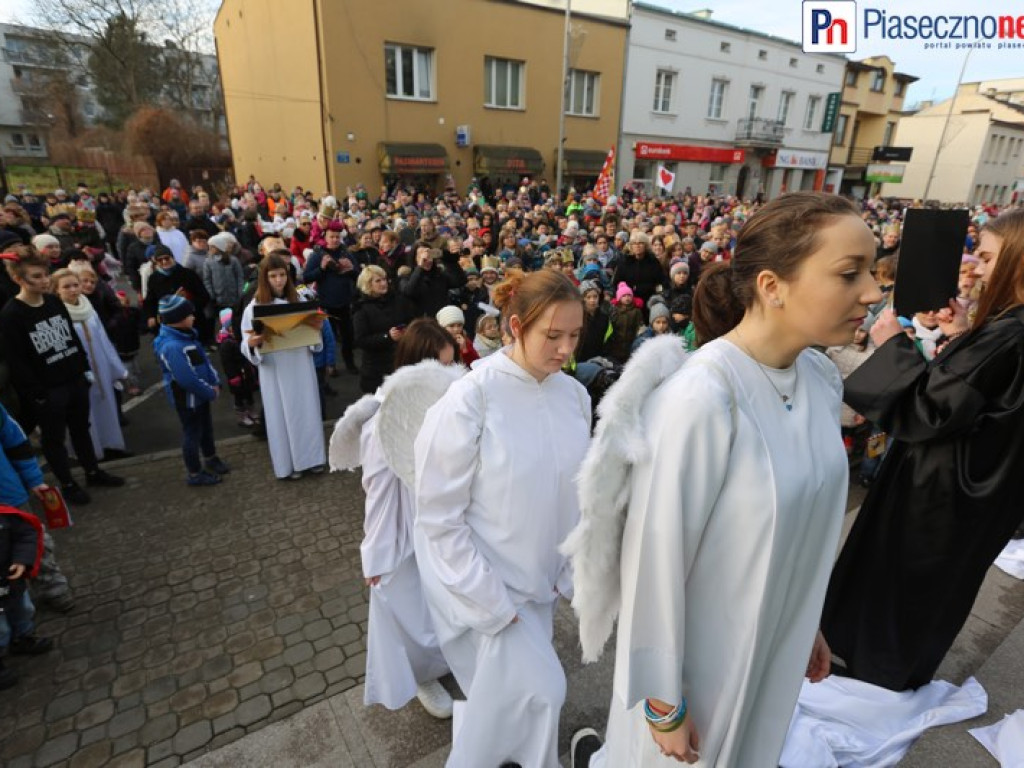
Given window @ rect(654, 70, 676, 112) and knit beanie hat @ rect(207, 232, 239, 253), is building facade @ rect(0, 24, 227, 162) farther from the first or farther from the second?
knit beanie hat @ rect(207, 232, 239, 253)

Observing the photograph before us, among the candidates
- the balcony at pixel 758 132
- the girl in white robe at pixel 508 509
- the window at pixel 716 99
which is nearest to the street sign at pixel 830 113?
the balcony at pixel 758 132

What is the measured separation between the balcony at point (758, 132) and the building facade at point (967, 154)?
19.2 m

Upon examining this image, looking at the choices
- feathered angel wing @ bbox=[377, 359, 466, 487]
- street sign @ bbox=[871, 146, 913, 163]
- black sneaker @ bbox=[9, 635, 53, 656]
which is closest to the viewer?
feathered angel wing @ bbox=[377, 359, 466, 487]

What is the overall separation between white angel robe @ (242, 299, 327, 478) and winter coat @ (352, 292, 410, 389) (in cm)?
52

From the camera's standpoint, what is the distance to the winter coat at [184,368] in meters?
4.48

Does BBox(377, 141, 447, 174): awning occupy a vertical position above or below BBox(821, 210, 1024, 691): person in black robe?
above

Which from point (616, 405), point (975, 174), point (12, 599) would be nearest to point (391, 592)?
point (616, 405)

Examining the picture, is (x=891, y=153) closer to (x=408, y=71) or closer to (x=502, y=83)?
(x=502, y=83)

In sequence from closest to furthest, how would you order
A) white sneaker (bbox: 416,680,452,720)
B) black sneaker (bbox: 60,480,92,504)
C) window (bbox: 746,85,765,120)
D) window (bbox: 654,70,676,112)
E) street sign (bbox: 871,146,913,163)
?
white sneaker (bbox: 416,680,452,720) < black sneaker (bbox: 60,480,92,504) < window (bbox: 654,70,676,112) < window (bbox: 746,85,765,120) < street sign (bbox: 871,146,913,163)

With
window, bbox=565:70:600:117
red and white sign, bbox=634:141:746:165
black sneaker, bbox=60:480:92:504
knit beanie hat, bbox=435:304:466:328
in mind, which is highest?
window, bbox=565:70:600:117

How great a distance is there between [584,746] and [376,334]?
4075 millimetres

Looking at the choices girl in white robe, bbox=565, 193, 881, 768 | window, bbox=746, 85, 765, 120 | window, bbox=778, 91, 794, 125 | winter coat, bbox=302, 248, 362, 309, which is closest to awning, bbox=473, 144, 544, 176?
window, bbox=746, 85, 765, 120

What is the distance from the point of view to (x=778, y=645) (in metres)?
1.51

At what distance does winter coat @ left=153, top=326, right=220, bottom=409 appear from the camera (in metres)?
4.48
